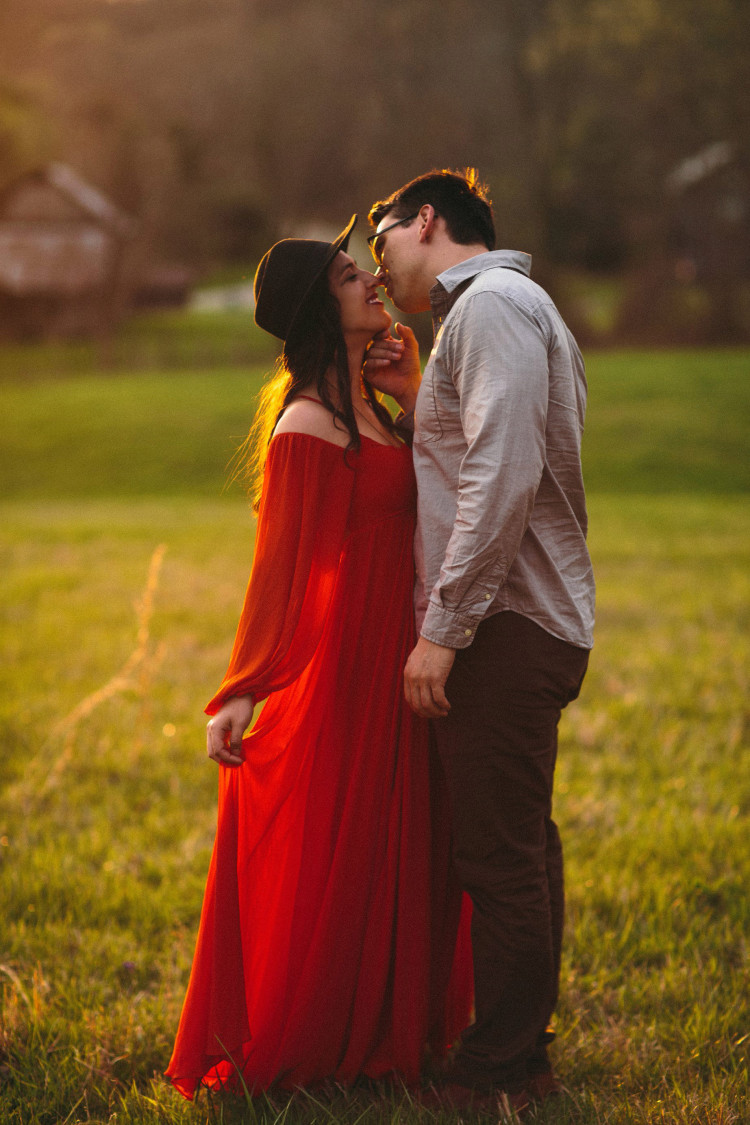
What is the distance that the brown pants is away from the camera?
7.43ft

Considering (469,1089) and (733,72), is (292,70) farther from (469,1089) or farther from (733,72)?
(469,1089)

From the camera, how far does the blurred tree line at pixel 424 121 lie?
33.4 meters

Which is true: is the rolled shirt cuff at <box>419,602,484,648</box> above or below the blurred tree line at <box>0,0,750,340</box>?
below

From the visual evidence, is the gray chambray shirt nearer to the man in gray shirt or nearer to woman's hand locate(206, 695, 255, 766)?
the man in gray shirt

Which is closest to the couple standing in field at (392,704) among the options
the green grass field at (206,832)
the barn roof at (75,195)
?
the green grass field at (206,832)

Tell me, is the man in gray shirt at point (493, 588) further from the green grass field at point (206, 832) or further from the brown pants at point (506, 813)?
the green grass field at point (206, 832)

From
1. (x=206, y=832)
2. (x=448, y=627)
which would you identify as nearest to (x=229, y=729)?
(x=448, y=627)

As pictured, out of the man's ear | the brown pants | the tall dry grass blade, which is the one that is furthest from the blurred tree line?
the brown pants

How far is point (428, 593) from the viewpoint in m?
2.38

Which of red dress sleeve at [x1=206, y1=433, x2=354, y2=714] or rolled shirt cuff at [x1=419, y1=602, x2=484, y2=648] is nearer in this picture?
rolled shirt cuff at [x1=419, y1=602, x2=484, y2=648]

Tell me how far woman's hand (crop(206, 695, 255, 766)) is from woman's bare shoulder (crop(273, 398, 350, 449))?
2.16 feet

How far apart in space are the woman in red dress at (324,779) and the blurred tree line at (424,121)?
32.1m

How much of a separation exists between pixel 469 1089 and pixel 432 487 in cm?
145

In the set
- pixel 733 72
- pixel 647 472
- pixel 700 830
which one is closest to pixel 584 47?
pixel 733 72
